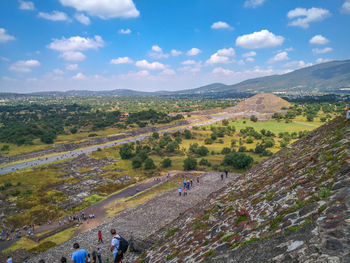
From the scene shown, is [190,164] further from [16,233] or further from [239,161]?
[16,233]

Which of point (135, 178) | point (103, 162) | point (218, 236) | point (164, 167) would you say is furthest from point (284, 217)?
point (103, 162)

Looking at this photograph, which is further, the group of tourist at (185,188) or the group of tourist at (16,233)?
the group of tourist at (185,188)

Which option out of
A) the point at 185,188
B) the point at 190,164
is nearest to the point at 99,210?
the point at 185,188

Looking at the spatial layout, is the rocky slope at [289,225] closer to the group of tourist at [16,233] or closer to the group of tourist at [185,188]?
the group of tourist at [185,188]

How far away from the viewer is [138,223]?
2488 cm

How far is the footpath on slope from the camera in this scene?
72.2 ft

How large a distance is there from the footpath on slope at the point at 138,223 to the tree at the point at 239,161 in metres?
17.0

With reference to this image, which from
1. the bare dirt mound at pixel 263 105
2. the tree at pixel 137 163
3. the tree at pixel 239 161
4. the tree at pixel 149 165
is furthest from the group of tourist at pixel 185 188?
the bare dirt mound at pixel 263 105

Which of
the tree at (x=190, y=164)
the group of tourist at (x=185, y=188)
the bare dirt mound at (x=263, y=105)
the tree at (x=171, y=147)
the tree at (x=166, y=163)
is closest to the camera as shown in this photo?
the group of tourist at (x=185, y=188)

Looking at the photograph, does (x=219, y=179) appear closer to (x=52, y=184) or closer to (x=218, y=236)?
(x=218, y=236)

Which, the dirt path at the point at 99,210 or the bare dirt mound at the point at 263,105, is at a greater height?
the bare dirt mound at the point at 263,105

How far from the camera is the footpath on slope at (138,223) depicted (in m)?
22.0

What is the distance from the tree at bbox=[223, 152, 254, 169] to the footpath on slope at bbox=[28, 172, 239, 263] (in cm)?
1697

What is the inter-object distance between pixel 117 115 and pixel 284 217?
139511mm
